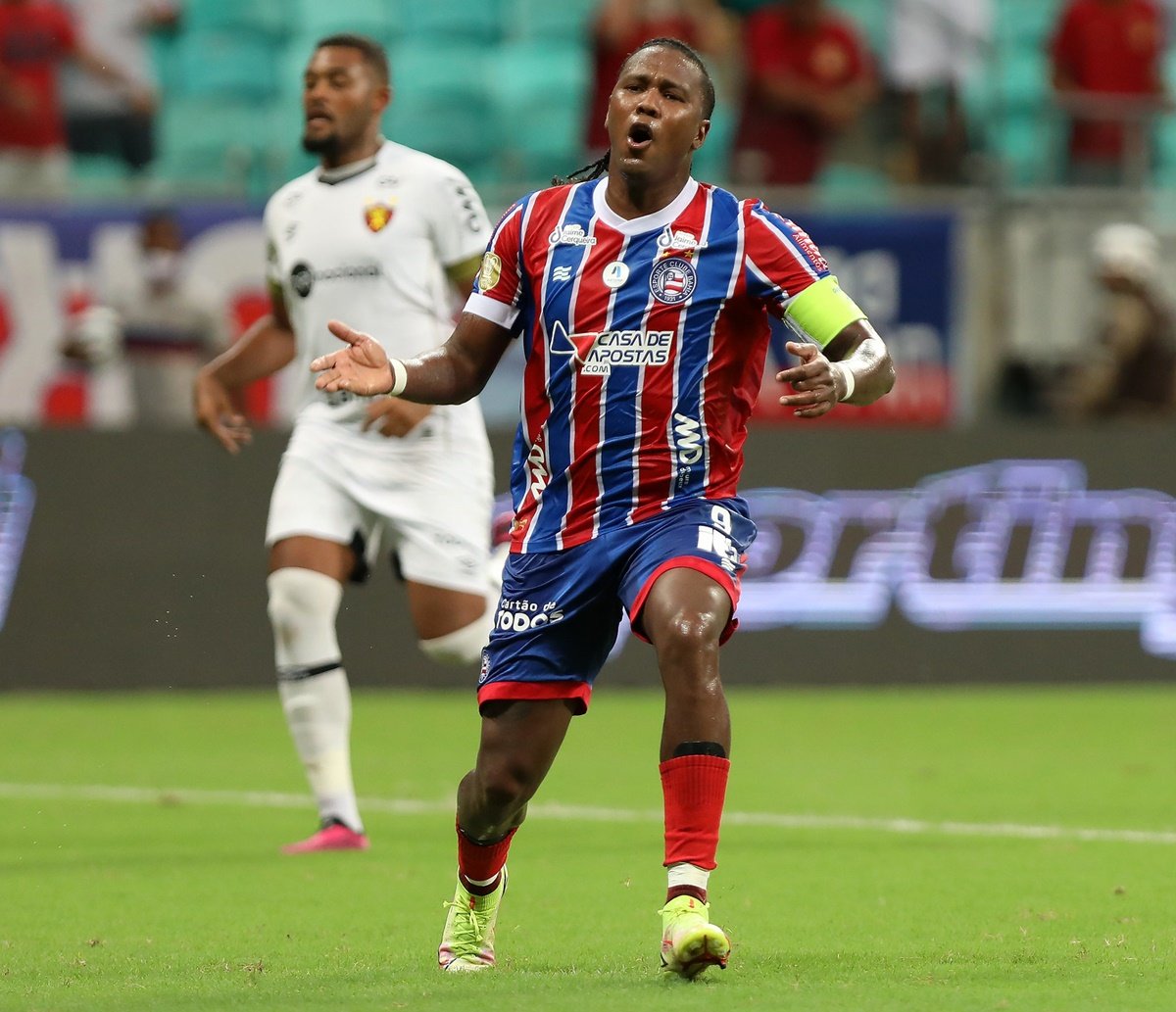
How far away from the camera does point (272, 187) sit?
1384 cm

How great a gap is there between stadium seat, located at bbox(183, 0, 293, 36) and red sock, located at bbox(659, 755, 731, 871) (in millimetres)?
11728

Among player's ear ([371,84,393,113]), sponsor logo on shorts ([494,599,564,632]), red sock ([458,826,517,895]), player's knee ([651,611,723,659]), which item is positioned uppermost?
player's ear ([371,84,393,113])

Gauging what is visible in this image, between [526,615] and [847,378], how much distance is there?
0.93 m

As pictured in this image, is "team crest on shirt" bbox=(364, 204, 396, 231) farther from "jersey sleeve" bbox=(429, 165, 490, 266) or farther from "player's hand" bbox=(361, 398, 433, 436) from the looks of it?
"player's hand" bbox=(361, 398, 433, 436)

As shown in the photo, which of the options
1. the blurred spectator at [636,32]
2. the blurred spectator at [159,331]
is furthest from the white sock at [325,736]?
the blurred spectator at [636,32]

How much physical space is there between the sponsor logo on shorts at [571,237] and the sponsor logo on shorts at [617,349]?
227 mm

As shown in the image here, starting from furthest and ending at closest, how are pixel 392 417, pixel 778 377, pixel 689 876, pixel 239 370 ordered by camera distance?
pixel 239 370
pixel 392 417
pixel 778 377
pixel 689 876

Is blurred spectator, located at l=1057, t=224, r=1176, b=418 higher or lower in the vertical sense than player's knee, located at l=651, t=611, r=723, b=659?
lower

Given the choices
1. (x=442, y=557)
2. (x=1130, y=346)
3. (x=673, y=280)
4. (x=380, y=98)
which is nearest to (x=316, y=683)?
(x=442, y=557)

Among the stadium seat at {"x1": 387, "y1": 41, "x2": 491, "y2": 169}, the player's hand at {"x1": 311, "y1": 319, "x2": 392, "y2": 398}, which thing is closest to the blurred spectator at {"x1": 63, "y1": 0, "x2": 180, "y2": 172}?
the stadium seat at {"x1": 387, "y1": 41, "x2": 491, "y2": 169}

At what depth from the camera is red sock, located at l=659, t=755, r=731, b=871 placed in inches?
182

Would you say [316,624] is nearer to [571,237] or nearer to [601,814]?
[601,814]

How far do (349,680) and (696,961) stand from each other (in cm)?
851

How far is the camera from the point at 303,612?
741 cm
